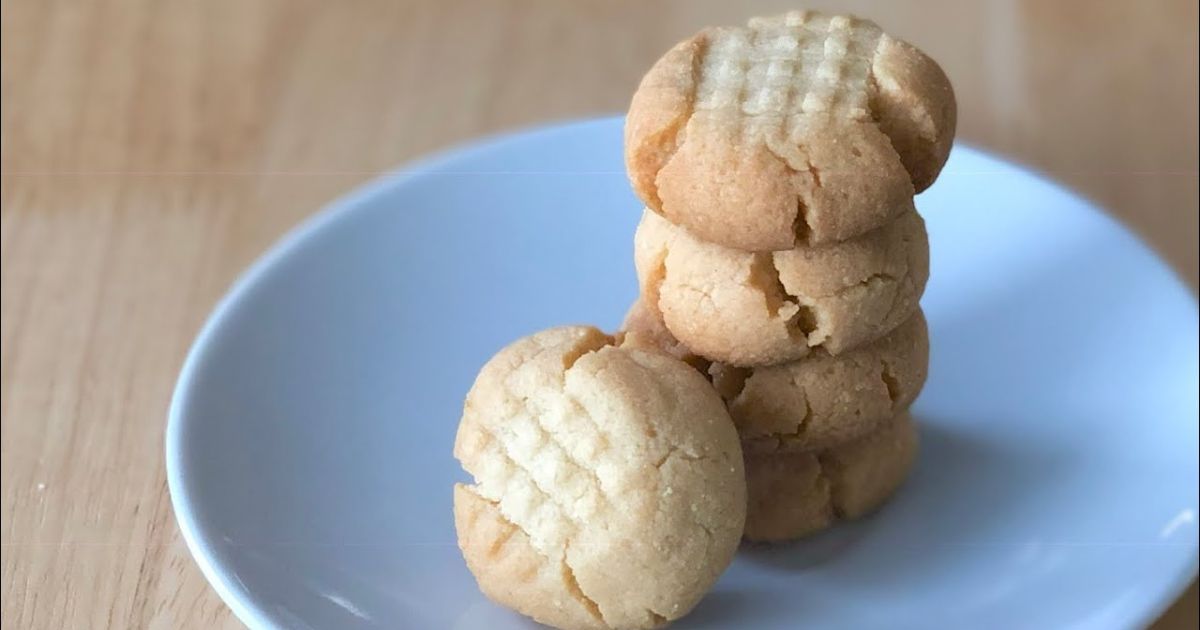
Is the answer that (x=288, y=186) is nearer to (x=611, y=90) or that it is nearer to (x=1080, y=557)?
(x=611, y=90)

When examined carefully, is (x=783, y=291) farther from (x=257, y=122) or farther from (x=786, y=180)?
(x=257, y=122)

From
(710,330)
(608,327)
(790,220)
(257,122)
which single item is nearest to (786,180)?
(790,220)

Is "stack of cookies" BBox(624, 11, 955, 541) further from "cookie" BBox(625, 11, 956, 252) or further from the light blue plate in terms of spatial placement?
the light blue plate

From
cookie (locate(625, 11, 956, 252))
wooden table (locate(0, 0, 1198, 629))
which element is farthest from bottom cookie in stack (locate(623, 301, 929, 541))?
wooden table (locate(0, 0, 1198, 629))

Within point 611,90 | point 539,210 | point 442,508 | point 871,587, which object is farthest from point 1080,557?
point 611,90

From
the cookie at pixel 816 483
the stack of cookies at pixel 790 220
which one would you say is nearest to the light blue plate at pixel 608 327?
the cookie at pixel 816 483
